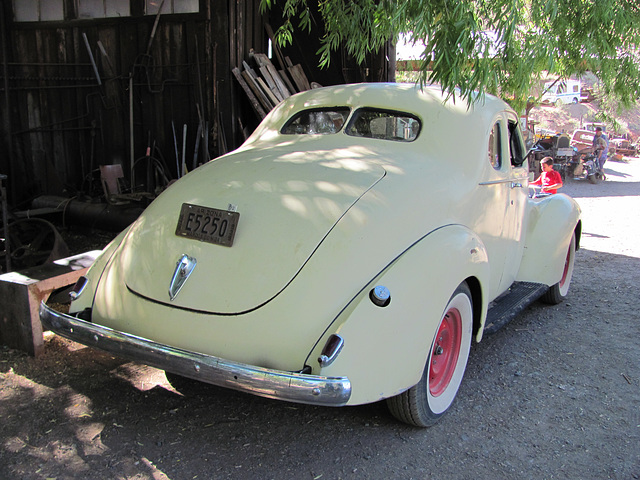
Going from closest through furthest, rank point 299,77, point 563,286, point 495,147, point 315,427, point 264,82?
point 315,427 < point 495,147 < point 563,286 < point 264,82 < point 299,77

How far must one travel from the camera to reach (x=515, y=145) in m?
4.66

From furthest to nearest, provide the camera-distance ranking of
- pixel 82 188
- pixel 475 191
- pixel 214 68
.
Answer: pixel 82 188 < pixel 214 68 < pixel 475 191

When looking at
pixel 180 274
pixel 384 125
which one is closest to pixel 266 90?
pixel 384 125

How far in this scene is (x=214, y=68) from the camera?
8.06 meters

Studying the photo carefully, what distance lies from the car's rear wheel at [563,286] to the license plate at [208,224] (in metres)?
3.53

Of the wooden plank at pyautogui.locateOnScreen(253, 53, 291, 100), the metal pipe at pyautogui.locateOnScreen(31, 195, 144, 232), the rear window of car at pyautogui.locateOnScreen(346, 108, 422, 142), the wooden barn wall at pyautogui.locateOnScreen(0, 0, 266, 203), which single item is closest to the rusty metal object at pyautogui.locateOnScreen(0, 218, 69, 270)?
the metal pipe at pyautogui.locateOnScreen(31, 195, 144, 232)

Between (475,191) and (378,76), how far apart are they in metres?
6.16

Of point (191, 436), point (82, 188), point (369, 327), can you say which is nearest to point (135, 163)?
point (82, 188)

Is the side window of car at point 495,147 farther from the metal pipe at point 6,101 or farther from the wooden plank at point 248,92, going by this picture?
the metal pipe at point 6,101

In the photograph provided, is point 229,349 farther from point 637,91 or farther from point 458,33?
point 637,91

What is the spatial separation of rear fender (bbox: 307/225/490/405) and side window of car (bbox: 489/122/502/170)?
1.29 meters

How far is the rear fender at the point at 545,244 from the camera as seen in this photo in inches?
190

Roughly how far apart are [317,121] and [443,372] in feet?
6.74

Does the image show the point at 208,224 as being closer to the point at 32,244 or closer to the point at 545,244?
the point at 545,244
